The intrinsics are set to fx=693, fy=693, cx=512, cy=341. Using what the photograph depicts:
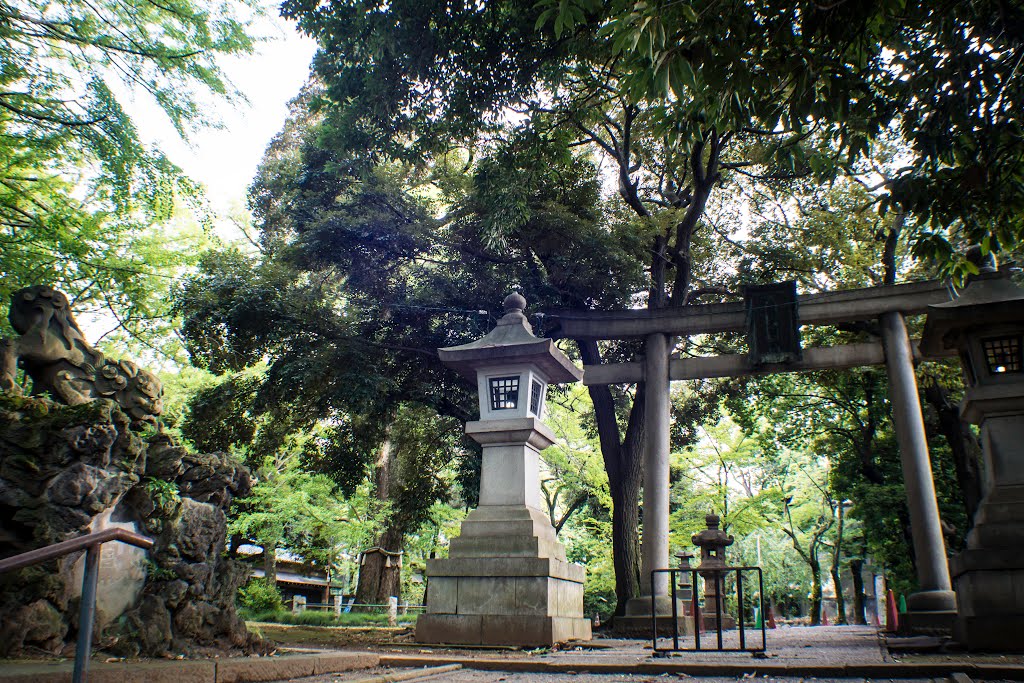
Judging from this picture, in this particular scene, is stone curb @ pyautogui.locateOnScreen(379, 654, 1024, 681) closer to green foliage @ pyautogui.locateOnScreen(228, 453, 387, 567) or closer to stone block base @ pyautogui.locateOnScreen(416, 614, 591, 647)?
stone block base @ pyautogui.locateOnScreen(416, 614, 591, 647)

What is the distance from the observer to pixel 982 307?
6949 millimetres

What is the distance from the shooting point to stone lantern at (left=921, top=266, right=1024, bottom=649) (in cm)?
586

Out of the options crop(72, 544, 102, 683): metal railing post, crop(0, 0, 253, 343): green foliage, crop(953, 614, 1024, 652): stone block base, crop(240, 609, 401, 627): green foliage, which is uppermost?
crop(0, 0, 253, 343): green foliage

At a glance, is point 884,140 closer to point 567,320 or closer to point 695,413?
point 695,413

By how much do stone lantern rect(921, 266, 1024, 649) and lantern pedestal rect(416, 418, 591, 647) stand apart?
386cm

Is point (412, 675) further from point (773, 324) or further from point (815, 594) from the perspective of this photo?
point (815, 594)

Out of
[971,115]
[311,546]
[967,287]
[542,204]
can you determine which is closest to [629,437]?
[542,204]

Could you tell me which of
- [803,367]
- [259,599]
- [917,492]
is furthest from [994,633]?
[259,599]

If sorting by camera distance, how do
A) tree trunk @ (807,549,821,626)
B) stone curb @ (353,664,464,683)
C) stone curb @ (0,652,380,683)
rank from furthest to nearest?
1. tree trunk @ (807,549,821,626)
2. stone curb @ (353,664,464,683)
3. stone curb @ (0,652,380,683)

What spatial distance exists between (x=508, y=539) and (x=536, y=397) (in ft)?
6.20

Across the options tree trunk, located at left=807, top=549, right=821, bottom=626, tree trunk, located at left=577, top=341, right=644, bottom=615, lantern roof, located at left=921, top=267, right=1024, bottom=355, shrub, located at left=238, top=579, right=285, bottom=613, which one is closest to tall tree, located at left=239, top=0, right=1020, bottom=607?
tree trunk, located at left=577, top=341, right=644, bottom=615

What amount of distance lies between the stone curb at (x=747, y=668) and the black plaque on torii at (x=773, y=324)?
19.4ft

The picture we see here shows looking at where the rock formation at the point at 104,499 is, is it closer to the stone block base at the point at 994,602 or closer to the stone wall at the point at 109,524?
the stone wall at the point at 109,524

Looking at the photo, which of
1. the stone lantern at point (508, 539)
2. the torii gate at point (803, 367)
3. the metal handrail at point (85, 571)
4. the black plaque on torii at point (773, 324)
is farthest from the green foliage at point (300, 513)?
the metal handrail at point (85, 571)
